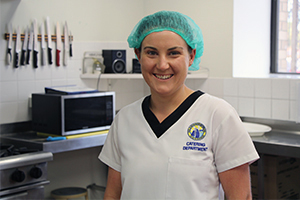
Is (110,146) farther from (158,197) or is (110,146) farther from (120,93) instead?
(120,93)

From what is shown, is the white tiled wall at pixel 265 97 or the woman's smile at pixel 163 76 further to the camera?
the white tiled wall at pixel 265 97

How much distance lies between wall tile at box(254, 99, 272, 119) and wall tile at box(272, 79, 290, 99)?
0.08 m

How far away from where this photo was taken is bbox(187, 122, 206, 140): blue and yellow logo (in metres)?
1.13

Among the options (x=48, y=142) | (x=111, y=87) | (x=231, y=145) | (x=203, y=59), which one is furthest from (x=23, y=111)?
(x=231, y=145)

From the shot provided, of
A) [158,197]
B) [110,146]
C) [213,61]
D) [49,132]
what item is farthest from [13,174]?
[213,61]

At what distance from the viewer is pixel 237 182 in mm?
1097

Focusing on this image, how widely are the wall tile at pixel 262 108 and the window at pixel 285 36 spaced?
473 mm

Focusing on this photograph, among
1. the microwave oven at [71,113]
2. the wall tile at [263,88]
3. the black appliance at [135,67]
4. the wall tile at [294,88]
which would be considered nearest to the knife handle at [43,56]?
the microwave oven at [71,113]

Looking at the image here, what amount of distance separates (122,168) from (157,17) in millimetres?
494

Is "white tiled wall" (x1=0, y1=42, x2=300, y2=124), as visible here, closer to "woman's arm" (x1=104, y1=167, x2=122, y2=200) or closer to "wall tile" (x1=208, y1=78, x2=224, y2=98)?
"wall tile" (x1=208, y1=78, x2=224, y2=98)

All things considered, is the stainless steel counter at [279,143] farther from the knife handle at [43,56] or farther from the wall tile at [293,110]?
the knife handle at [43,56]

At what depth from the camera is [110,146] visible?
1312 mm

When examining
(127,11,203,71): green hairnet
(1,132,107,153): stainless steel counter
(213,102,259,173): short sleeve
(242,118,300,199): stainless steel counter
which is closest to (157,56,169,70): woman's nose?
(127,11,203,71): green hairnet

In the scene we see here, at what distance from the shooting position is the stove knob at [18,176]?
213 cm
